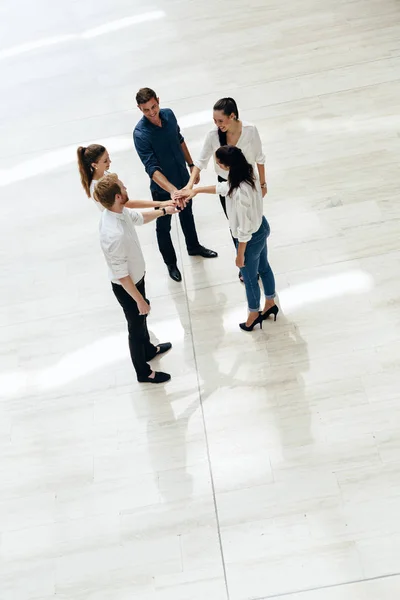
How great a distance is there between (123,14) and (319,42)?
7.52ft

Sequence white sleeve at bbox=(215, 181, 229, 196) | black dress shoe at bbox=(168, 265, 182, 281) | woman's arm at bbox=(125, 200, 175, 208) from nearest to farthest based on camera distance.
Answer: white sleeve at bbox=(215, 181, 229, 196) → woman's arm at bbox=(125, 200, 175, 208) → black dress shoe at bbox=(168, 265, 182, 281)

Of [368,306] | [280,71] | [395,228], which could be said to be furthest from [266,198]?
[280,71]

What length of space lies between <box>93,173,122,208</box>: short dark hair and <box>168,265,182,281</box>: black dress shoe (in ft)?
4.45

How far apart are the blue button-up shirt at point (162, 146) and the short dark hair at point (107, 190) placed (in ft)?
2.59

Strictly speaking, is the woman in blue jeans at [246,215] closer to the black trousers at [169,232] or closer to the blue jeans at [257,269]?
the blue jeans at [257,269]

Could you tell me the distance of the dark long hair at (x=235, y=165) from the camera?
323cm

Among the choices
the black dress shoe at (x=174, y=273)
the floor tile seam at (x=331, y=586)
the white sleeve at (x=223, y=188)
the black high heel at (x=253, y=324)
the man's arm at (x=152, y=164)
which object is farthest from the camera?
the black dress shoe at (x=174, y=273)

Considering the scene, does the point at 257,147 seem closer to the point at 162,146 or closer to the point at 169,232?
the point at 162,146

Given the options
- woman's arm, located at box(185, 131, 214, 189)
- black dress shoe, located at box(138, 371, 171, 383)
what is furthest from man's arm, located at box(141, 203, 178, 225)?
black dress shoe, located at box(138, 371, 171, 383)

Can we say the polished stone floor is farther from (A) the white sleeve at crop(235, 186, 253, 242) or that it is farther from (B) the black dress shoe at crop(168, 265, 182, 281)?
(A) the white sleeve at crop(235, 186, 253, 242)

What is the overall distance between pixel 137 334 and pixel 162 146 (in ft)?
3.83

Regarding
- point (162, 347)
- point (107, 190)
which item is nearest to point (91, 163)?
point (107, 190)

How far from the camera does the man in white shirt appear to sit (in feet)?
10.5

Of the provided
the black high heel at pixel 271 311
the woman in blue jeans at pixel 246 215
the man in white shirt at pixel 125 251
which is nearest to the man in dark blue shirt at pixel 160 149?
the woman in blue jeans at pixel 246 215
